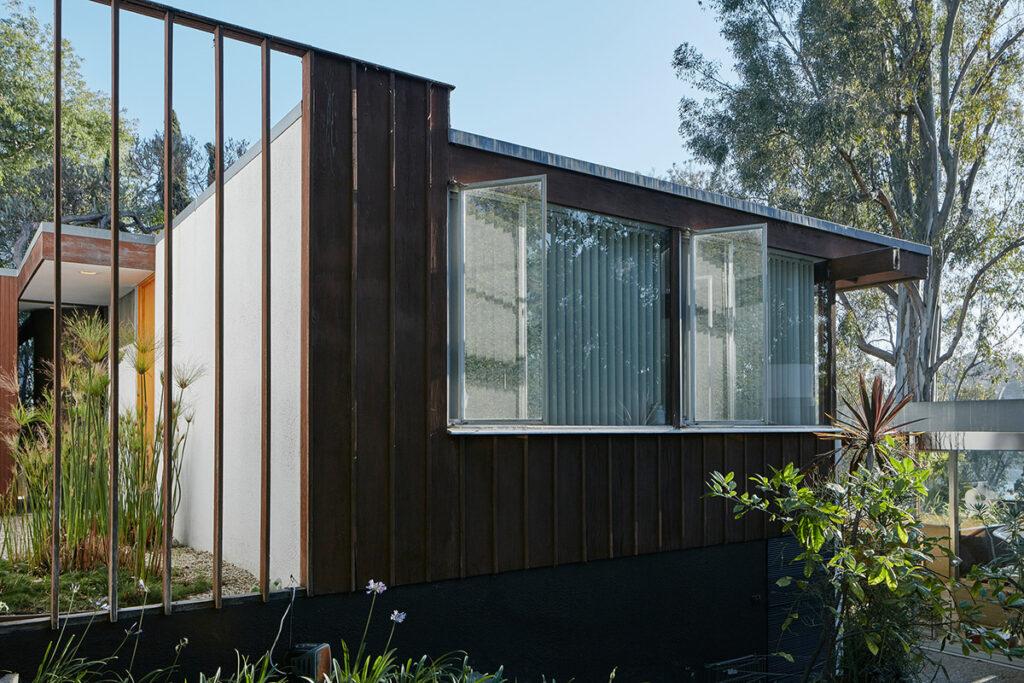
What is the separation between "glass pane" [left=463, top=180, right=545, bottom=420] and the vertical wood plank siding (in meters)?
0.20

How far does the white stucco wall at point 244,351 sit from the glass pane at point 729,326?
2937 millimetres

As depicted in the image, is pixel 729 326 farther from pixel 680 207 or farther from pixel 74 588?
pixel 74 588

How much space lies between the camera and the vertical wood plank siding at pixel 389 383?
417 centimetres

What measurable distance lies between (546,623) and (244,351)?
2.30 m

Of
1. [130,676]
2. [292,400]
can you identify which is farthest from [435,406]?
[130,676]

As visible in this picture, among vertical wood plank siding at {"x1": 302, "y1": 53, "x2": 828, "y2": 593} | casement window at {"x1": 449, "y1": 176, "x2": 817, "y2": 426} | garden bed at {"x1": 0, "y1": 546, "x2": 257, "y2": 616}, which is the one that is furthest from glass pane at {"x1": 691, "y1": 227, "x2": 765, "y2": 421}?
garden bed at {"x1": 0, "y1": 546, "x2": 257, "y2": 616}

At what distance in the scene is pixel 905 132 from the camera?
15734 mm

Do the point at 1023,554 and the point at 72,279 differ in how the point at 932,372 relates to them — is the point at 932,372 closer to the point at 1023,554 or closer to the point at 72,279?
the point at 1023,554

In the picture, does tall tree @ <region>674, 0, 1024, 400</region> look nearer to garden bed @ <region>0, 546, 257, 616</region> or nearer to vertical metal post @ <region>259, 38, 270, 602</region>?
vertical metal post @ <region>259, 38, 270, 602</region>

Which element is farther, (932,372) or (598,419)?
(932,372)

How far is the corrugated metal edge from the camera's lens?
4902 millimetres

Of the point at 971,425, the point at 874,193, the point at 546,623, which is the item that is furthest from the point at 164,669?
the point at 874,193

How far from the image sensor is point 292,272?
4.36 metres

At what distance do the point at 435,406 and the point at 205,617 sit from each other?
1.46 meters
